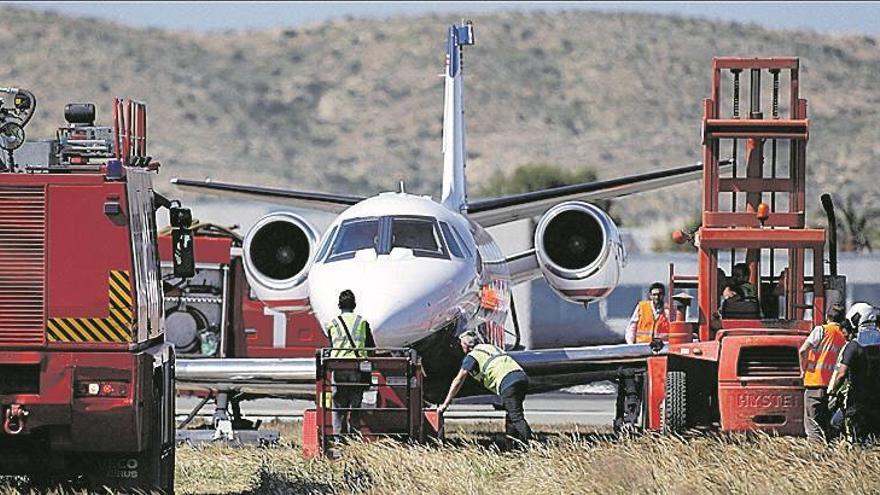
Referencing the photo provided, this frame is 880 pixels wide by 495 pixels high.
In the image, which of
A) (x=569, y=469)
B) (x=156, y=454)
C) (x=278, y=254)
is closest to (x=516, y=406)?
(x=569, y=469)

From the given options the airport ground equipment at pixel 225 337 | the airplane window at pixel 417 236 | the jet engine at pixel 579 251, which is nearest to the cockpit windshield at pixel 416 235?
the airplane window at pixel 417 236

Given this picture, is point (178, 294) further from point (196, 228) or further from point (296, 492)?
point (296, 492)

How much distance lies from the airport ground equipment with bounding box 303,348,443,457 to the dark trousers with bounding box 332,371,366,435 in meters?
0.04

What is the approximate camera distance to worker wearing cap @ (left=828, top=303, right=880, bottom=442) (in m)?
16.5

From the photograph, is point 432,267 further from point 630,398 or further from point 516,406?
point 630,398

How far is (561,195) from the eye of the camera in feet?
81.0

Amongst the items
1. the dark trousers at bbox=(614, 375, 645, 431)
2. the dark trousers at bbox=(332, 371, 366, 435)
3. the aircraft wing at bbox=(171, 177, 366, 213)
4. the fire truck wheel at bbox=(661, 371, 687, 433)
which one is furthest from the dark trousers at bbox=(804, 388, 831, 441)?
the aircraft wing at bbox=(171, 177, 366, 213)

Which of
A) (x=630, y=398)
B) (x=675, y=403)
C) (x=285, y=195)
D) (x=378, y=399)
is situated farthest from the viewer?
(x=285, y=195)

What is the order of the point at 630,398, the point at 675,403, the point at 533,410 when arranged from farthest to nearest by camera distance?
the point at 533,410, the point at 630,398, the point at 675,403

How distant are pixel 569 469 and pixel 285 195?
431 inches

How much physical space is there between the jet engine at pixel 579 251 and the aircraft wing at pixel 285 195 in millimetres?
2788

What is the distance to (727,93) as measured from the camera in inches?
4707

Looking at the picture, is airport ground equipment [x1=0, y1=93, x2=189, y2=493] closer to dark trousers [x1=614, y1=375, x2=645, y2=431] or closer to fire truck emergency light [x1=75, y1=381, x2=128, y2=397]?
fire truck emergency light [x1=75, y1=381, x2=128, y2=397]

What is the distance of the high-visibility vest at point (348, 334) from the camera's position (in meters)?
17.6
